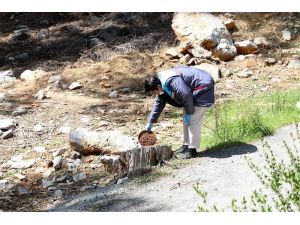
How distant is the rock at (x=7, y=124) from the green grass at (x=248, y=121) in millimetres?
3193

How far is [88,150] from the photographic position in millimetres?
8117

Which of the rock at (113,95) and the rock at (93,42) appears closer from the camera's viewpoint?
the rock at (113,95)

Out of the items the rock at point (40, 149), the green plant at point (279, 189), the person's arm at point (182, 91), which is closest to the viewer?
the green plant at point (279, 189)

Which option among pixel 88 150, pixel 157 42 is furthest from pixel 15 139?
pixel 157 42

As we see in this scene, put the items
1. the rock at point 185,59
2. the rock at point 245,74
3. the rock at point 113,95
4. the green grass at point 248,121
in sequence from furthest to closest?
the rock at point 185,59, the rock at point 245,74, the rock at point 113,95, the green grass at point 248,121

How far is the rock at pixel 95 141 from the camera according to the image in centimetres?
793

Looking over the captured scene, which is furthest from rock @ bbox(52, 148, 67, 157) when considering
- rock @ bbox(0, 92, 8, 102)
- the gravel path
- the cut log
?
rock @ bbox(0, 92, 8, 102)

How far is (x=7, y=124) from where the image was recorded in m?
9.35

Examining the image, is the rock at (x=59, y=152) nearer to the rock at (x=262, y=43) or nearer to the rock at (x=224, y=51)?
the rock at (x=224, y=51)

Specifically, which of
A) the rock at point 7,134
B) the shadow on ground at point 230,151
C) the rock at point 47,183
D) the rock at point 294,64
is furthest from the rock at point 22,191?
the rock at point 294,64

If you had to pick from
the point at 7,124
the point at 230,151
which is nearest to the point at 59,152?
the point at 7,124

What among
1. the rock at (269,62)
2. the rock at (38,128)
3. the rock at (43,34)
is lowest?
the rock at (43,34)

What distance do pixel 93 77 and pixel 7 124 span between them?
268 centimetres

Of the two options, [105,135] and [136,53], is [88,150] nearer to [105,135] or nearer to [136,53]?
[105,135]
